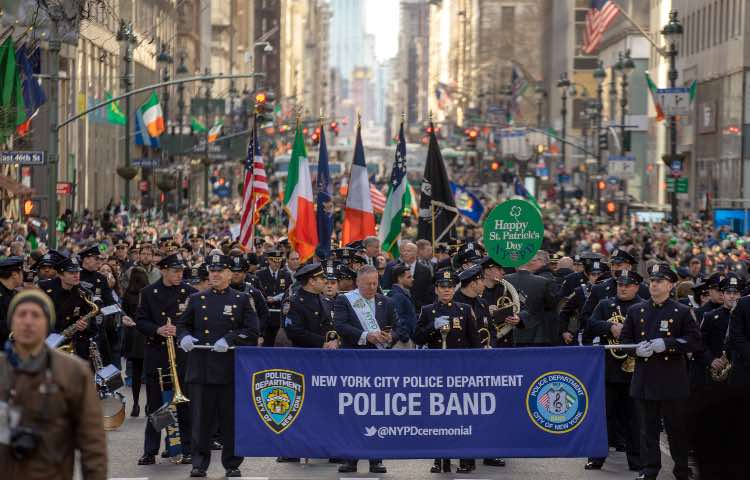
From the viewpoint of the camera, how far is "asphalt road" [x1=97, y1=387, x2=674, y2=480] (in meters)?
14.2

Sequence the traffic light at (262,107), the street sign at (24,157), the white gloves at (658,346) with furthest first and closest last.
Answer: the traffic light at (262,107)
the street sign at (24,157)
the white gloves at (658,346)

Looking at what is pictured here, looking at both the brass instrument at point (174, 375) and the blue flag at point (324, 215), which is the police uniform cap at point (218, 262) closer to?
the brass instrument at point (174, 375)

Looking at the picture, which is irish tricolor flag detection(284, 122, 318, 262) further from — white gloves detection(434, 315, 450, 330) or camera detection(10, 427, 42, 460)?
camera detection(10, 427, 42, 460)

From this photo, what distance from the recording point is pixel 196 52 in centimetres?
10756

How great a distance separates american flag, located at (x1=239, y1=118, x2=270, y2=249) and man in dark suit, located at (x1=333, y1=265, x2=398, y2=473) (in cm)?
987

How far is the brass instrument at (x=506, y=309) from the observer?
53.8 feet

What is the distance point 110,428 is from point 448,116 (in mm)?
182199

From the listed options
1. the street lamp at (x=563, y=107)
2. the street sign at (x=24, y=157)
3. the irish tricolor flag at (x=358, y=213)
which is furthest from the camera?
the street lamp at (x=563, y=107)

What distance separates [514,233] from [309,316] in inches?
138

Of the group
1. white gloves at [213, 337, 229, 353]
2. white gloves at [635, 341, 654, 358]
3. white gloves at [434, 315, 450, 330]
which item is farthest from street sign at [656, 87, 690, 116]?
white gloves at [213, 337, 229, 353]

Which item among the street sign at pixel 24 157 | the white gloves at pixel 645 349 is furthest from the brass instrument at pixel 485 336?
the street sign at pixel 24 157

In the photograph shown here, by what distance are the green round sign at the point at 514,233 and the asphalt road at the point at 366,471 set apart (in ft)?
9.45

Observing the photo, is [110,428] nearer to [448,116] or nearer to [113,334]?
[113,334]

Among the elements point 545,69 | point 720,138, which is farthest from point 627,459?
point 545,69
